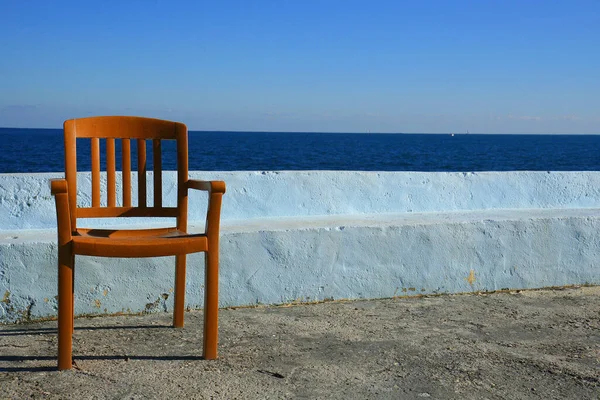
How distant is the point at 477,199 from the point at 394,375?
2.18 metres

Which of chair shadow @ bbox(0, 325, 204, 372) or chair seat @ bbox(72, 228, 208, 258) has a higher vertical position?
chair seat @ bbox(72, 228, 208, 258)

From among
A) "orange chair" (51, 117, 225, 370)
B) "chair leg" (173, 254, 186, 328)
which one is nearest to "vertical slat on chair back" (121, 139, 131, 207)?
"orange chair" (51, 117, 225, 370)

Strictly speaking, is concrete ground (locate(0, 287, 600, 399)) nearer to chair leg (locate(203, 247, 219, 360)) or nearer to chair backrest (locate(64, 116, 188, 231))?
chair leg (locate(203, 247, 219, 360))

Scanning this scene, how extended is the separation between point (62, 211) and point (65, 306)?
1.16 feet

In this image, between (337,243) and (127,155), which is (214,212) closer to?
(127,155)

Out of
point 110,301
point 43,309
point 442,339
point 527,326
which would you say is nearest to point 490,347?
point 442,339

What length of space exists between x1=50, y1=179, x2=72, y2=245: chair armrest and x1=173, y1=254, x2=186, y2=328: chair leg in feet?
2.26

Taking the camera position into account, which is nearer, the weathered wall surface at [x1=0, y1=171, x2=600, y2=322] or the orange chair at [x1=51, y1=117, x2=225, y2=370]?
the orange chair at [x1=51, y1=117, x2=225, y2=370]

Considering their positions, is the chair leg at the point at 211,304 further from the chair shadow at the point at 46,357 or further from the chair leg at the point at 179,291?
the chair leg at the point at 179,291

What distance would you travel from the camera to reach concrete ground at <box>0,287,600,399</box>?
7.84 ft

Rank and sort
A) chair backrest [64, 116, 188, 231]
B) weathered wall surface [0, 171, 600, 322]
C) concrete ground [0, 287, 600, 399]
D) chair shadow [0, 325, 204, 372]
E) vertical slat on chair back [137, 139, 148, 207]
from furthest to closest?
weathered wall surface [0, 171, 600, 322], vertical slat on chair back [137, 139, 148, 207], chair backrest [64, 116, 188, 231], chair shadow [0, 325, 204, 372], concrete ground [0, 287, 600, 399]

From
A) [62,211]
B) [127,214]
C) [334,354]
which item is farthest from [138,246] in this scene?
[334,354]

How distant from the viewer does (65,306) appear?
2.50 meters

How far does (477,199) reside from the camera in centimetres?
446
